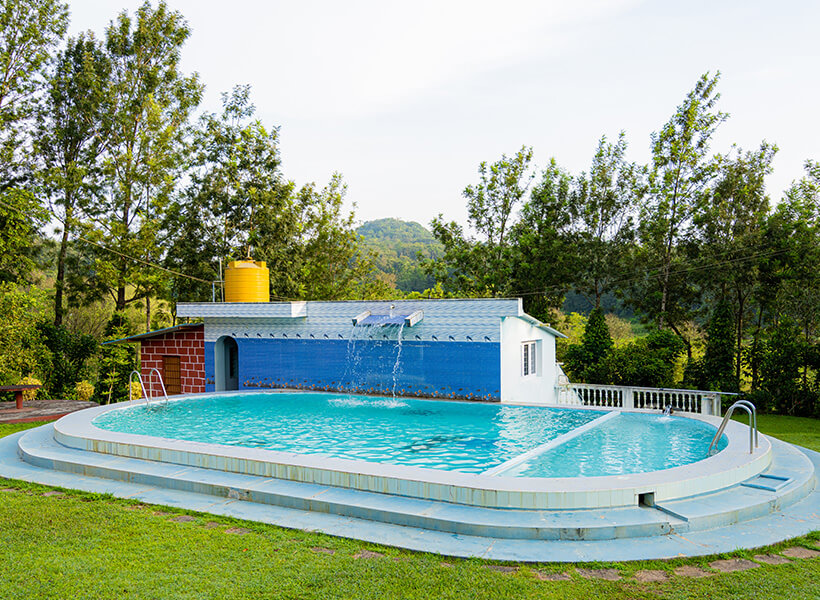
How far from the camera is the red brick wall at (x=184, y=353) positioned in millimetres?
16641

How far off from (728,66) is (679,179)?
12.7 feet

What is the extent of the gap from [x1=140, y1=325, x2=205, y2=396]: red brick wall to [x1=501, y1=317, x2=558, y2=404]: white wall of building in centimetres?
900

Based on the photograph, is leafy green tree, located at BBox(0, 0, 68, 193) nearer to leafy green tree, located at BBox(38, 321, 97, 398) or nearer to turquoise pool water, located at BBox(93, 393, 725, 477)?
leafy green tree, located at BBox(38, 321, 97, 398)

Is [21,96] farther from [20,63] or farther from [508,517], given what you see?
[508,517]

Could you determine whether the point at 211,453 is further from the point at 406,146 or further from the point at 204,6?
the point at 406,146

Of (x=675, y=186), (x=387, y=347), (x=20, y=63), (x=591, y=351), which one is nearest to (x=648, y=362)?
(x=591, y=351)

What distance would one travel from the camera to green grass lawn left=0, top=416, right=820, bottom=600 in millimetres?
3982

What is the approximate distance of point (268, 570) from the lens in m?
4.34

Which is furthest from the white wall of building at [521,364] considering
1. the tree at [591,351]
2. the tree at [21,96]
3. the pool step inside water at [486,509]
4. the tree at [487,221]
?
the tree at [21,96]

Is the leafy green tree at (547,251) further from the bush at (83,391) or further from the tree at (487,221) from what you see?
the bush at (83,391)

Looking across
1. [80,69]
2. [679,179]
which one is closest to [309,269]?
[80,69]

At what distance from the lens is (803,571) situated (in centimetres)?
433

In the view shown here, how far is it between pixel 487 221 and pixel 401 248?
26.3 m

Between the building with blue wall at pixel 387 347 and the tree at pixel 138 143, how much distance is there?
26.6 ft
